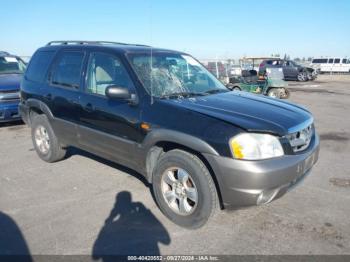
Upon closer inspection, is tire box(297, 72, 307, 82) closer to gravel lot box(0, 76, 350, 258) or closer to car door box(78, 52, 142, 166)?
gravel lot box(0, 76, 350, 258)

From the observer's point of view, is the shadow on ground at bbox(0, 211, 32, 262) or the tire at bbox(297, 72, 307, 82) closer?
the shadow on ground at bbox(0, 211, 32, 262)

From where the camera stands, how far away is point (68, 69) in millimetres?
4812

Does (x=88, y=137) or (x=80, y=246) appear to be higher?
(x=88, y=137)

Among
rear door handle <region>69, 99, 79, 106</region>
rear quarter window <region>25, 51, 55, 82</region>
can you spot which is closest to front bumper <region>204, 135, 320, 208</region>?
rear door handle <region>69, 99, 79, 106</region>

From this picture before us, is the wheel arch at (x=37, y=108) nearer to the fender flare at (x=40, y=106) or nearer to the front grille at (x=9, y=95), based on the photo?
the fender flare at (x=40, y=106)

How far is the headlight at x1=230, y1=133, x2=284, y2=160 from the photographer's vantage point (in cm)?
302

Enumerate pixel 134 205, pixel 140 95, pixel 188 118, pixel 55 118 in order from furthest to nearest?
1. pixel 55 118
2. pixel 134 205
3. pixel 140 95
4. pixel 188 118

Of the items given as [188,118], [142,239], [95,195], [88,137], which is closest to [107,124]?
[88,137]

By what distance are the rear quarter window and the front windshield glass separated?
6.25 feet

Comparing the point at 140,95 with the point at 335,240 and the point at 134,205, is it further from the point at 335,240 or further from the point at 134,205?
the point at 335,240

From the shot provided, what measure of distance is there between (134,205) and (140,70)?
161 cm

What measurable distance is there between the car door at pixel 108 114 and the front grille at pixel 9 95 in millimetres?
4285

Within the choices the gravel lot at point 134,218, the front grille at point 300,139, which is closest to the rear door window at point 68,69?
the gravel lot at point 134,218

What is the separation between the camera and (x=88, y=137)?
4.48m
